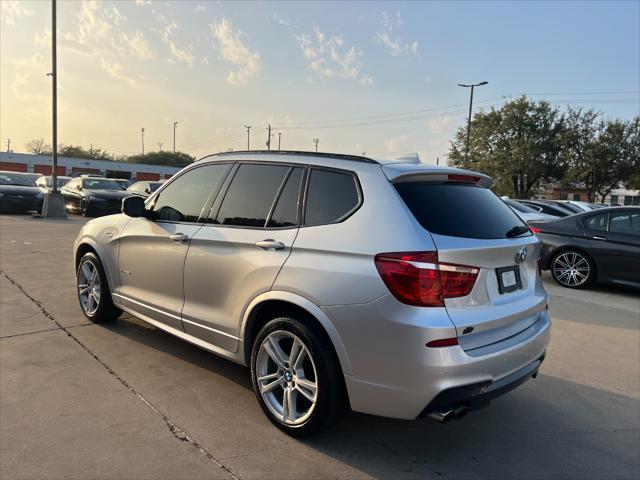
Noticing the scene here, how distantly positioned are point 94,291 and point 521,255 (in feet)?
13.4

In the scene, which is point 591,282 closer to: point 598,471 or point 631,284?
point 631,284

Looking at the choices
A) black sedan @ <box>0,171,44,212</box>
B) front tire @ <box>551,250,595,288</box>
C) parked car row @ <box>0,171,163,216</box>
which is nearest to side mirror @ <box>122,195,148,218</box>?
front tire @ <box>551,250,595,288</box>

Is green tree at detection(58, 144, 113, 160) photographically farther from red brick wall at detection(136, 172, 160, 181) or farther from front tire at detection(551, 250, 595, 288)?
front tire at detection(551, 250, 595, 288)

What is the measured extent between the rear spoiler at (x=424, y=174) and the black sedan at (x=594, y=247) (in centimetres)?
582

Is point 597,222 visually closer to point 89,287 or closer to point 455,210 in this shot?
point 455,210

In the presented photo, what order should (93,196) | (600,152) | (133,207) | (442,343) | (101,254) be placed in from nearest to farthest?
(442,343)
(133,207)
(101,254)
(93,196)
(600,152)

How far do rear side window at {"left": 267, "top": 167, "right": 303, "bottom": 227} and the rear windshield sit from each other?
0.71 meters

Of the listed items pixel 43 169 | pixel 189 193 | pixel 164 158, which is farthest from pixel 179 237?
pixel 164 158

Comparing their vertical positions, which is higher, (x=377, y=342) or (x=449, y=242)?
(x=449, y=242)

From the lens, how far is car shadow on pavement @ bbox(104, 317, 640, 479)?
283 cm

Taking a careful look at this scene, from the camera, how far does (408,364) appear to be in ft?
8.18

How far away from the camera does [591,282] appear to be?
812 centimetres

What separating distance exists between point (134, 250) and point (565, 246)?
7.17 metres

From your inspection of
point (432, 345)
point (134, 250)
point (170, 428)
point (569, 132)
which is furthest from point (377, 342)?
point (569, 132)
